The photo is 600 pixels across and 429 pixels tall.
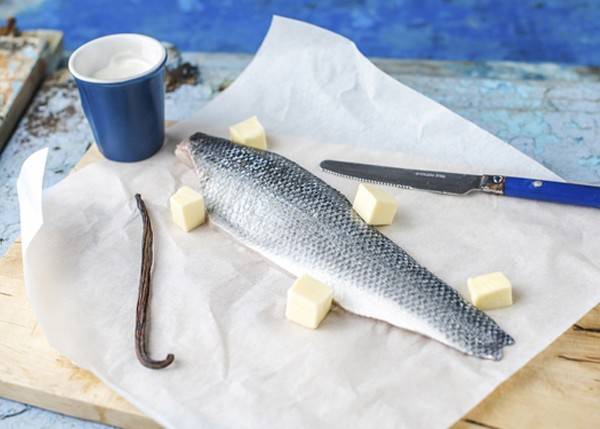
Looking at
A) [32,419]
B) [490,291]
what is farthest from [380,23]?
[32,419]

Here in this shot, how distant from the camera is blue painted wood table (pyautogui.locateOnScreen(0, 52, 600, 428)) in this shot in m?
1.51

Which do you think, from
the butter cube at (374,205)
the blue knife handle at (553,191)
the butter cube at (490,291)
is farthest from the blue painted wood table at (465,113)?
the butter cube at (374,205)

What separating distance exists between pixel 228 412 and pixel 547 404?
479mm

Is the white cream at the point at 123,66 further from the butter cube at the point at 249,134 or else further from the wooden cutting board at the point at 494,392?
the wooden cutting board at the point at 494,392

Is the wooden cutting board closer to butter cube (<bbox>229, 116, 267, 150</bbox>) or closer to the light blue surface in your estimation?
the light blue surface

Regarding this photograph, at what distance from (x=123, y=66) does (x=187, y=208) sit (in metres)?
0.38

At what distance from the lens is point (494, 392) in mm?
1082

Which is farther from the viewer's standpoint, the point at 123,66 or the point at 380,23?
the point at 380,23

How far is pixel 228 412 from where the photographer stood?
104cm

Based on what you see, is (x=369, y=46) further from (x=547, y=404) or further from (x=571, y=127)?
(x=547, y=404)

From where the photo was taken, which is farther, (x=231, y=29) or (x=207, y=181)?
(x=231, y=29)

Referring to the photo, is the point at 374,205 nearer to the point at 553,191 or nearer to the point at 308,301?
the point at 308,301

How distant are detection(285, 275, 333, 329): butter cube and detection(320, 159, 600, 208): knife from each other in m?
0.37

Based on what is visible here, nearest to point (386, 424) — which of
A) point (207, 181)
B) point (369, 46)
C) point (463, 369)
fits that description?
point (463, 369)
